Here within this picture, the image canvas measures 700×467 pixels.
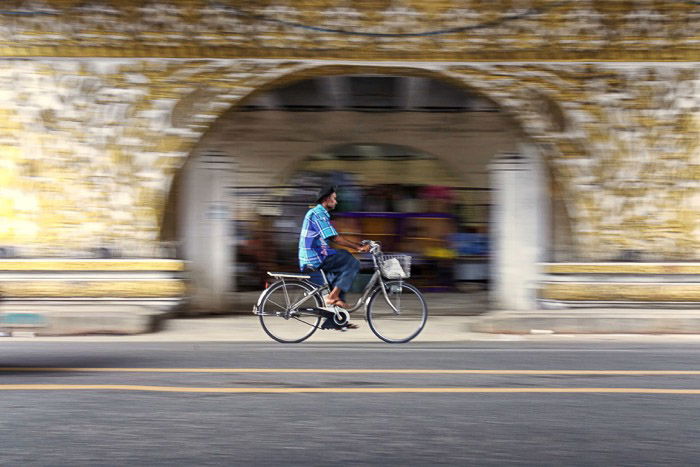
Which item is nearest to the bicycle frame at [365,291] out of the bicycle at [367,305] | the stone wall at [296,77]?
the bicycle at [367,305]

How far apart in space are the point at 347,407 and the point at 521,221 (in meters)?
6.77

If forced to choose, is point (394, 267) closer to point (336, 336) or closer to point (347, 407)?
point (336, 336)

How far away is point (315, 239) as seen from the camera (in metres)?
9.74

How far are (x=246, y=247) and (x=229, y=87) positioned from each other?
5114 millimetres

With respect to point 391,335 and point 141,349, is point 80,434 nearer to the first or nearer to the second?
point 141,349

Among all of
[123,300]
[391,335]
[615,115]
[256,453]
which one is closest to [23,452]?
[256,453]

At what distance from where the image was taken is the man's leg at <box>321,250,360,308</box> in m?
9.73

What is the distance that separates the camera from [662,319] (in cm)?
1113

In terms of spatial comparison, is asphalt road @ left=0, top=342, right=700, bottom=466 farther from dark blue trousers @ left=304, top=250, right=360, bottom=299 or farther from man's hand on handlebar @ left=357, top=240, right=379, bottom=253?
man's hand on handlebar @ left=357, top=240, right=379, bottom=253

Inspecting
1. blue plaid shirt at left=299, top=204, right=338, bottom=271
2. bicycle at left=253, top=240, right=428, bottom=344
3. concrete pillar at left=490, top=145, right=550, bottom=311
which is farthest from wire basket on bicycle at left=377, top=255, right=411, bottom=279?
concrete pillar at left=490, top=145, right=550, bottom=311

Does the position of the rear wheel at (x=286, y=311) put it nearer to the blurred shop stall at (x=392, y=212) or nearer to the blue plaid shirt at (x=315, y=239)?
the blue plaid shirt at (x=315, y=239)

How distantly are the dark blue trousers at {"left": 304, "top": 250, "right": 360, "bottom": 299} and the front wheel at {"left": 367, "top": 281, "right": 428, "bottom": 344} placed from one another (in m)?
0.33

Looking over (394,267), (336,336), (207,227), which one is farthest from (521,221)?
(207,227)

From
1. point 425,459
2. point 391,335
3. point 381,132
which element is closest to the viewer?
point 425,459
